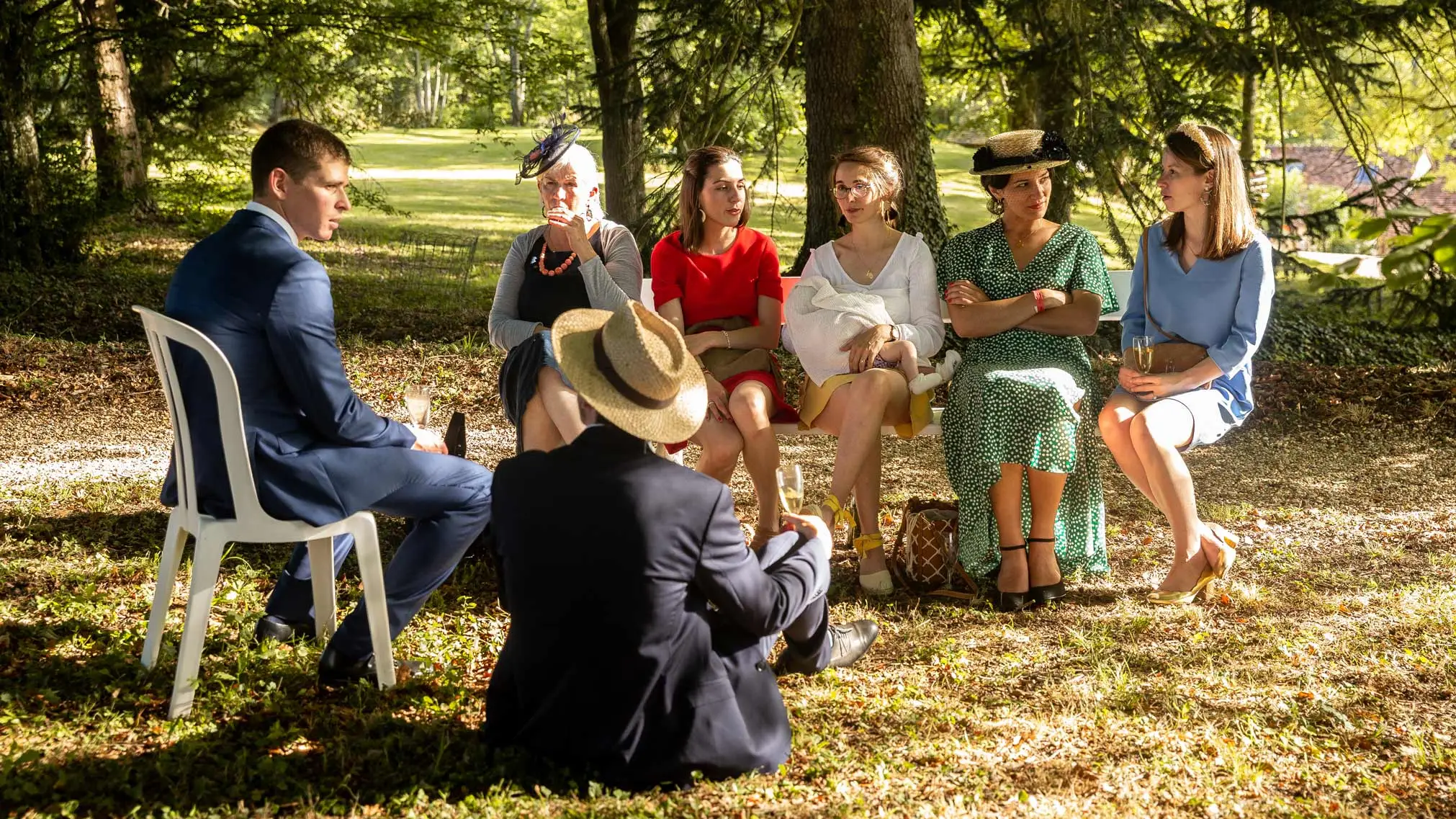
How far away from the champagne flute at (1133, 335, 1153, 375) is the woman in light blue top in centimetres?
3

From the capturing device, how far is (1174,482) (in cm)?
457

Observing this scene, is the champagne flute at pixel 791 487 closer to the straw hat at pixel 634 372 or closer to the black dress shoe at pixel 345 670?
the straw hat at pixel 634 372

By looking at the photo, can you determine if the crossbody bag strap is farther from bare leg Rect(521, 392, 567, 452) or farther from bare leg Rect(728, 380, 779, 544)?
bare leg Rect(521, 392, 567, 452)

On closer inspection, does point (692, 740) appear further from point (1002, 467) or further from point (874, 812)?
point (1002, 467)

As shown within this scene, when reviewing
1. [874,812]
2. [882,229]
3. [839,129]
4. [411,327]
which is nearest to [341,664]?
[874,812]

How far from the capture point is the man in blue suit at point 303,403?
3.44 meters

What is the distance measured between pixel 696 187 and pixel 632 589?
8.39ft

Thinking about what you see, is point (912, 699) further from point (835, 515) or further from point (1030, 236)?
point (1030, 236)

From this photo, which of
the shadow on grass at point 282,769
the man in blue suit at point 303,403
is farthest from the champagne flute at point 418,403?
the shadow on grass at point 282,769

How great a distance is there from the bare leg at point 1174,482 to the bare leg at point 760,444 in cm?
136

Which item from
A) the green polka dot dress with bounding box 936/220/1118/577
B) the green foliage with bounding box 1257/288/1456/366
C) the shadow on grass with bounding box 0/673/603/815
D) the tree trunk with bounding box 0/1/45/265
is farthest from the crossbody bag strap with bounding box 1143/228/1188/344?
the tree trunk with bounding box 0/1/45/265

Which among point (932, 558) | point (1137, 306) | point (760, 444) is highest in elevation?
point (1137, 306)

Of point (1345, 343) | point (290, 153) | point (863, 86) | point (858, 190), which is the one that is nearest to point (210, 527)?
point (290, 153)

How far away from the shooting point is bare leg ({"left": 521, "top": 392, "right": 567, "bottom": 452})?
4547 mm
